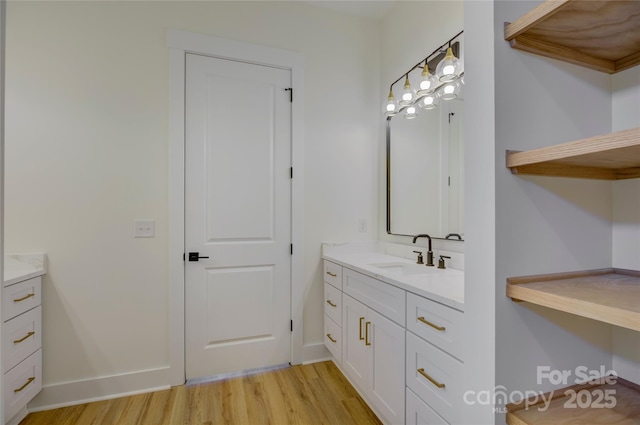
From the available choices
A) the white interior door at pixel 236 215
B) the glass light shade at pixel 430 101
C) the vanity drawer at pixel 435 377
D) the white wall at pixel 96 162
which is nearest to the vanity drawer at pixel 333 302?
the white interior door at pixel 236 215

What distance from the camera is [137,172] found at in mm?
2041

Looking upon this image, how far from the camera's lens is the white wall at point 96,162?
1853mm

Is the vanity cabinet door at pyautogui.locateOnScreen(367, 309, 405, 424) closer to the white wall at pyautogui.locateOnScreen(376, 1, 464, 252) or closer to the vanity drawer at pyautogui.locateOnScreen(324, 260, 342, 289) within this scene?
the vanity drawer at pyautogui.locateOnScreen(324, 260, 342, 289)

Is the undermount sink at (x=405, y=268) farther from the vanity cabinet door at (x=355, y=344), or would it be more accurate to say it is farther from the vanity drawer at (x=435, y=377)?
the vanity drawer at (x=435, y=377)

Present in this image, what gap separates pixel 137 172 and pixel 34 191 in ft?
1.93

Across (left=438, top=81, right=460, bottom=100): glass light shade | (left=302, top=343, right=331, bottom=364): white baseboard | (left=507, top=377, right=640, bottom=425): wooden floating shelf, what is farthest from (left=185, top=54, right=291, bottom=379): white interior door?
(left=507, top=377, right=640, bottom=425): wooden floating shelf

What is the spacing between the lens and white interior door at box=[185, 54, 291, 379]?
7.08 ft

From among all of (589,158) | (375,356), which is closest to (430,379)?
(375,356)

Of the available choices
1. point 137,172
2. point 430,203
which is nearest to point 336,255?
point 430,203

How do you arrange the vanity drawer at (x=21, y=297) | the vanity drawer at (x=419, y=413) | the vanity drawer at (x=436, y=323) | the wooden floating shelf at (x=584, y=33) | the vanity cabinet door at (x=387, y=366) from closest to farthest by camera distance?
the wooden floating shelf at (x=584, y=33)
the vanity drawer at (x=436, y=323)
the vanity drawer at (x=419, y=413)
the vanity cabinet door at (x=387, y=366)
the vanity drawer at (x=21, y=297)

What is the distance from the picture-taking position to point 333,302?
7.35ft

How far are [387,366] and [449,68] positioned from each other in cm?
172

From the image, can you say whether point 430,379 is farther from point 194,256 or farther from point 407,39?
point 407,39

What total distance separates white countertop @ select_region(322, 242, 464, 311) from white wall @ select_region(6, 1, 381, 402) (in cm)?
133
